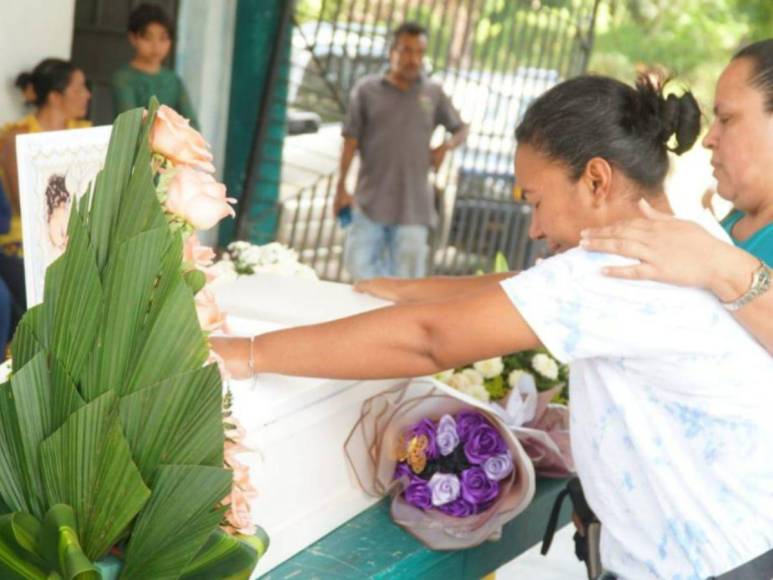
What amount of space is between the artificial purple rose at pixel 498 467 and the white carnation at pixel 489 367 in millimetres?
690

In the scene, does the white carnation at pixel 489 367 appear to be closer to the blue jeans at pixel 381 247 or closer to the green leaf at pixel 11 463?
the green leaf at pixel 11 463

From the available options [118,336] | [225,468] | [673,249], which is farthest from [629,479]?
[118,336]

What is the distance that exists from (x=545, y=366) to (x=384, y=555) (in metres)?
1.12

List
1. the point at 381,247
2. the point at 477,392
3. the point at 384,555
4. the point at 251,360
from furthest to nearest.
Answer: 1. the point at 381,247
2. the point at 477,392
3. the point at 384,555
4. the point at 251,360

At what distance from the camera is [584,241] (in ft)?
6.40

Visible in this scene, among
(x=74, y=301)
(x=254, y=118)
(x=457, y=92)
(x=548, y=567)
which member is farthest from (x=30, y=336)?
(x=457, y=92)

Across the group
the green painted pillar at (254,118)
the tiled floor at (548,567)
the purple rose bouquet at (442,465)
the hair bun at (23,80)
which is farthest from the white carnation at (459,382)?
the green painted pillar at (254,118)

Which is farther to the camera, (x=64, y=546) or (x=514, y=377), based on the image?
(x=514, y=377)

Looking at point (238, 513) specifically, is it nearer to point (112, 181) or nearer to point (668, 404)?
point (112, 181)

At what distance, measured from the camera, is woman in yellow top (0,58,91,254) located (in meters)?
5.26

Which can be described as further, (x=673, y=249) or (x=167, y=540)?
(x=673, y=249)

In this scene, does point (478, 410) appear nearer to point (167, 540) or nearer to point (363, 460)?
point (363, 460)

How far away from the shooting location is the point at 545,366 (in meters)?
3.40

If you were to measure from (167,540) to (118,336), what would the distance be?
0.75 ft
